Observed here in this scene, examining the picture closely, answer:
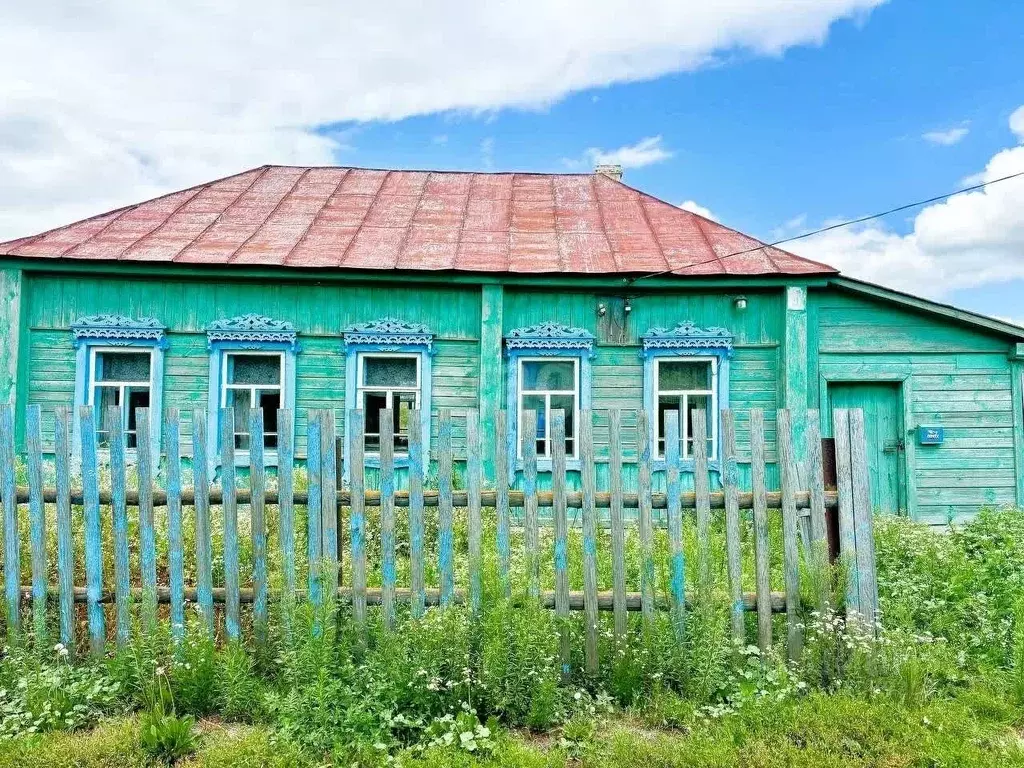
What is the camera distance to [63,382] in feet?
30.0

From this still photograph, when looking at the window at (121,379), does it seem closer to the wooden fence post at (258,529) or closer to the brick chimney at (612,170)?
the wooden fence post at (258,529)

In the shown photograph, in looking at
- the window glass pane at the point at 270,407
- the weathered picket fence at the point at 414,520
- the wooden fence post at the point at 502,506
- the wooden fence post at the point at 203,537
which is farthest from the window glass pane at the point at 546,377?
the wooden fence post at the point at 203,537

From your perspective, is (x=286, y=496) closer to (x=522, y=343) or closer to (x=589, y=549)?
(x=589, y=549)

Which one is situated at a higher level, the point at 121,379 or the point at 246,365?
the point at 246,365

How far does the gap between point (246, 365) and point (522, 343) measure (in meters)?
3.75

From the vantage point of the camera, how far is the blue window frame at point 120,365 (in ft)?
30.0

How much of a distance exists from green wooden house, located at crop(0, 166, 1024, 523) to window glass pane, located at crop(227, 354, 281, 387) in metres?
0.03

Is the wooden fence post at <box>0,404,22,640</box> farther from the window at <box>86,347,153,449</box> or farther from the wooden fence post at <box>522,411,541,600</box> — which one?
the window at <box>86,347,153,449</box>

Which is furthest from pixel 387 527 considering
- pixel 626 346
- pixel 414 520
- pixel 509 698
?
pixel 626 346

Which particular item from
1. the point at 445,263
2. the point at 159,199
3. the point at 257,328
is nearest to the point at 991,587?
the point at 445,263

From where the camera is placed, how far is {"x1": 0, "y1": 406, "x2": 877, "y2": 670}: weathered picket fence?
12.0 ft

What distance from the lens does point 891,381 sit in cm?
926

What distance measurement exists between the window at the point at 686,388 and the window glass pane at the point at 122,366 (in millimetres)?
6904

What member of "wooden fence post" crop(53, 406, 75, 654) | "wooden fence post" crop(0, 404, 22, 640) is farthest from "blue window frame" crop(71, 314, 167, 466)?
Result: "wooden fence post" crop(53, 406, 75, 654)
